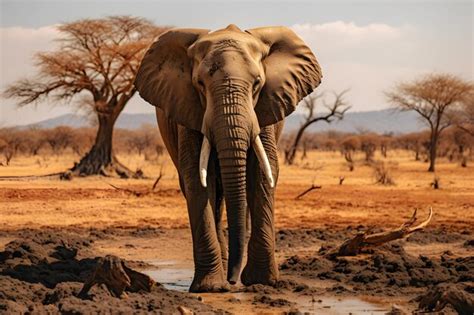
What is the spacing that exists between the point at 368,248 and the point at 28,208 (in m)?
8.19

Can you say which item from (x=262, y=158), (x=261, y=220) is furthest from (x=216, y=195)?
(x=262, y=158)

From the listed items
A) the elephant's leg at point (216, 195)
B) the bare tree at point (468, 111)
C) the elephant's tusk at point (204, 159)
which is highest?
the bare tree at point (468, 111)

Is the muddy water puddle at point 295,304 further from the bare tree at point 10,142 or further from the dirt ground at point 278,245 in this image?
the bare tree at point 10,142

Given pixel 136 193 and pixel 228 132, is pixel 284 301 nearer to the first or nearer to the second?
pixel 228 132

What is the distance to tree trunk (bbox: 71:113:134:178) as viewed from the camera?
26.5m

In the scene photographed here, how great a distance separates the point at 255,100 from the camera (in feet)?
24.4

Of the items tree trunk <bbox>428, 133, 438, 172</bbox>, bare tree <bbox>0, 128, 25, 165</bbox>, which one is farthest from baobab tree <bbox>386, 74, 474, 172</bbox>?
bare tree <bbox>0, 128, 25, 165</bbox>

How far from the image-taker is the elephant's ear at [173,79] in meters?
7.57

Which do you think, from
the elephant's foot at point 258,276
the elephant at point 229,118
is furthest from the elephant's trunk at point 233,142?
the elephant's foot at point 258,276

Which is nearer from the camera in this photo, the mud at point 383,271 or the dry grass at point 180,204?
the mud at point 383,271

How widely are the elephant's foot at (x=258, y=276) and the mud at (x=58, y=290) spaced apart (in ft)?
3.71

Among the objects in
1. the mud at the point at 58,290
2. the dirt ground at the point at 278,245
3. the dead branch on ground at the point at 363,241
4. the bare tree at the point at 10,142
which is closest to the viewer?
the mud at the point at 58,290

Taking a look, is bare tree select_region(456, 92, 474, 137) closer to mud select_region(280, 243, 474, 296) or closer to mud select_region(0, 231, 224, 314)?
mud select_region(280, 243, 474, 296)

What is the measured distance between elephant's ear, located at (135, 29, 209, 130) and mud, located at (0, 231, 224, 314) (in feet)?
5.28
